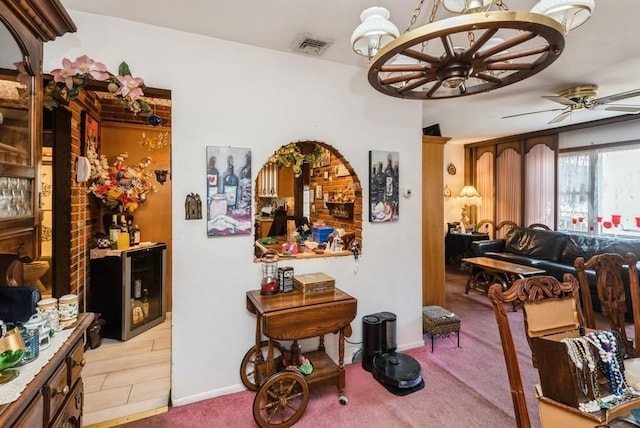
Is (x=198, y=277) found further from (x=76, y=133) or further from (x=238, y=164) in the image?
(x=76, y=133)

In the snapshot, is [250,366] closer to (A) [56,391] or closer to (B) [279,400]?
(B) [279,400]

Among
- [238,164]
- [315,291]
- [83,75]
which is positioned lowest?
[315,291]

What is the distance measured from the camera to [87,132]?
3043 millimetres

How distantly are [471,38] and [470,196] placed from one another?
564cm

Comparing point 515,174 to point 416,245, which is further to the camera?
point 515,174

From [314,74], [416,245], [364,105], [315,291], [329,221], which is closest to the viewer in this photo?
[315,291]

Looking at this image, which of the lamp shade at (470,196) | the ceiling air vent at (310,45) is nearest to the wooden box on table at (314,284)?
the ceiling air vent at (310,45)

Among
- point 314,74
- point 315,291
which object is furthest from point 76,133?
point 315,291

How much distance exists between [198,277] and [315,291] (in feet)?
2.73

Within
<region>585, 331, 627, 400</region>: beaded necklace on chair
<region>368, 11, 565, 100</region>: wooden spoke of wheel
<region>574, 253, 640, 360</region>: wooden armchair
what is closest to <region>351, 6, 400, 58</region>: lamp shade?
<region>368, 11, 565, 100</region>: wooden spoke of wheel

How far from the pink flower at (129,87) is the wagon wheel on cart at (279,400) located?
193cm

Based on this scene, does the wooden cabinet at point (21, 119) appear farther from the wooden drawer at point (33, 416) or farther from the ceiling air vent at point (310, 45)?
the ceiling air vent at point (310, 45)

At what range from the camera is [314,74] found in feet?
8.55

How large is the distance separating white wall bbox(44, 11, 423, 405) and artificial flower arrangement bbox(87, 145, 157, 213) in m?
1.38
